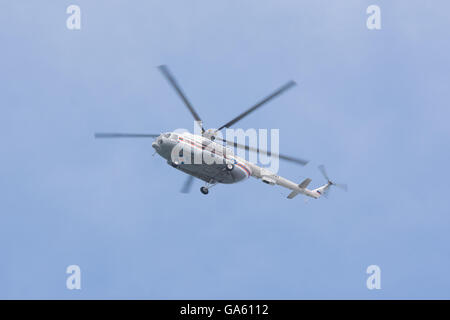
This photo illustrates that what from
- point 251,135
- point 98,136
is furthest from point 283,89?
point 98,136

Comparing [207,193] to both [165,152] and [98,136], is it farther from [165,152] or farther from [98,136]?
[98,136]

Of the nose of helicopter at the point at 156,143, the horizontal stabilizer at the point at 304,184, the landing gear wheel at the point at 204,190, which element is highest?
the nose of helicopter at the point at 156,143

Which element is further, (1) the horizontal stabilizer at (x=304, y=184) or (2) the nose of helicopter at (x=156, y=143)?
(1) the horizontal stabilizer at (x=304, y=184)

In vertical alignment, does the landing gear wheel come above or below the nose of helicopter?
below

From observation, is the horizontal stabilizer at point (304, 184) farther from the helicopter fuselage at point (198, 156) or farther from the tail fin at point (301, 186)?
the helicopter fuselage at point (198, 156)

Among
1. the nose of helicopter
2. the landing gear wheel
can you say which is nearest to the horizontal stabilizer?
the landing gear wheel

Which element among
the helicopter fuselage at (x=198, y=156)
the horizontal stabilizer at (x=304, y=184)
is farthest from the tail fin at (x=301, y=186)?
the helicopter fuselage at (x=198, y=156)

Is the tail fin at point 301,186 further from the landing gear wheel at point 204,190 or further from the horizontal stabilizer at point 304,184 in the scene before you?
the landing gear wheel at point 204,190

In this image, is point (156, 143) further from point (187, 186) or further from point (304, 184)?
point (304, 184)

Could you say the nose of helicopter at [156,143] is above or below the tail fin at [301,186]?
above

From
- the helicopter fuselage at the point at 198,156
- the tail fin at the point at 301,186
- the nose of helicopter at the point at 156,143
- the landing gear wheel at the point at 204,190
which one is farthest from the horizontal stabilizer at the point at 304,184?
the nose of helicopter at the point at 156,143

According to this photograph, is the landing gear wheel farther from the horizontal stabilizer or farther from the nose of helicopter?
the horizontal stabilizer

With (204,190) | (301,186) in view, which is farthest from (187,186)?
(301,186)
